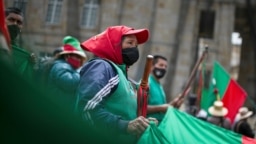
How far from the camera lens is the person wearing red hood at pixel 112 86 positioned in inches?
91.0

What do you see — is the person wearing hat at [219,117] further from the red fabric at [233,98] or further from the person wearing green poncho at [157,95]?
the person wearing green poncho at [157,95]

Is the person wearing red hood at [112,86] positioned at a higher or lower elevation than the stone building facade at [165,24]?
higher

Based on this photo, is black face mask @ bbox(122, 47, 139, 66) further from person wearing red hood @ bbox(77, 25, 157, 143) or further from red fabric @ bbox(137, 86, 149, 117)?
red fabric @ bbox(137, 86, 149, 117)

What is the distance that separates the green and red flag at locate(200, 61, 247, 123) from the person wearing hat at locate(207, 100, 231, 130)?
0.49ft

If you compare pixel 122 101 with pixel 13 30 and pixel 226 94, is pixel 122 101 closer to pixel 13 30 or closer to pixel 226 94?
pixel 13 30

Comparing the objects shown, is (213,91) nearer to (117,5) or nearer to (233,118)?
(233,118)

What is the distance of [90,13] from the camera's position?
67.7 feet

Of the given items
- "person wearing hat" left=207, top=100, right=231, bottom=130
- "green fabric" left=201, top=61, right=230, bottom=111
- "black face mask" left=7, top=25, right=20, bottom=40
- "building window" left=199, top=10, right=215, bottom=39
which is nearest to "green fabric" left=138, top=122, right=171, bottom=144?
"black face mask" left=7, top=25, right=20, bottom=40

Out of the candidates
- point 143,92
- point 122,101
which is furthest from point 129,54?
point 122,101

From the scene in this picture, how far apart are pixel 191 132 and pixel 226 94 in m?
3.80

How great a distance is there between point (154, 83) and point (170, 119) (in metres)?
0.82

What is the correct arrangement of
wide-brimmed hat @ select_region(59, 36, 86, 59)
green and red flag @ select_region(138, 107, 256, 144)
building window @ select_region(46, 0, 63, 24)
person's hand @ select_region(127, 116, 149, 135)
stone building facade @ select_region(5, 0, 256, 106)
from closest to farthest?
1. person's hand @ select_region(127, 116, 149, 135)
2. green and red flag @ select_region(138, 107, 256, 144)
3. wide-brimmed hat @ select_region(59, 36, 86, 59)
4. stone building facade @ select_region(5, 0, 256, 106)
5. building window @ select_region(46, 0, 63, 24)

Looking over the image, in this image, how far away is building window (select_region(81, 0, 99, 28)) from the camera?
20.2m

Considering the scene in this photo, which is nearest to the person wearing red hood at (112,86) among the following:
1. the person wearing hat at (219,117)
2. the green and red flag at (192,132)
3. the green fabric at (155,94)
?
the green and red flag at (192,132)
